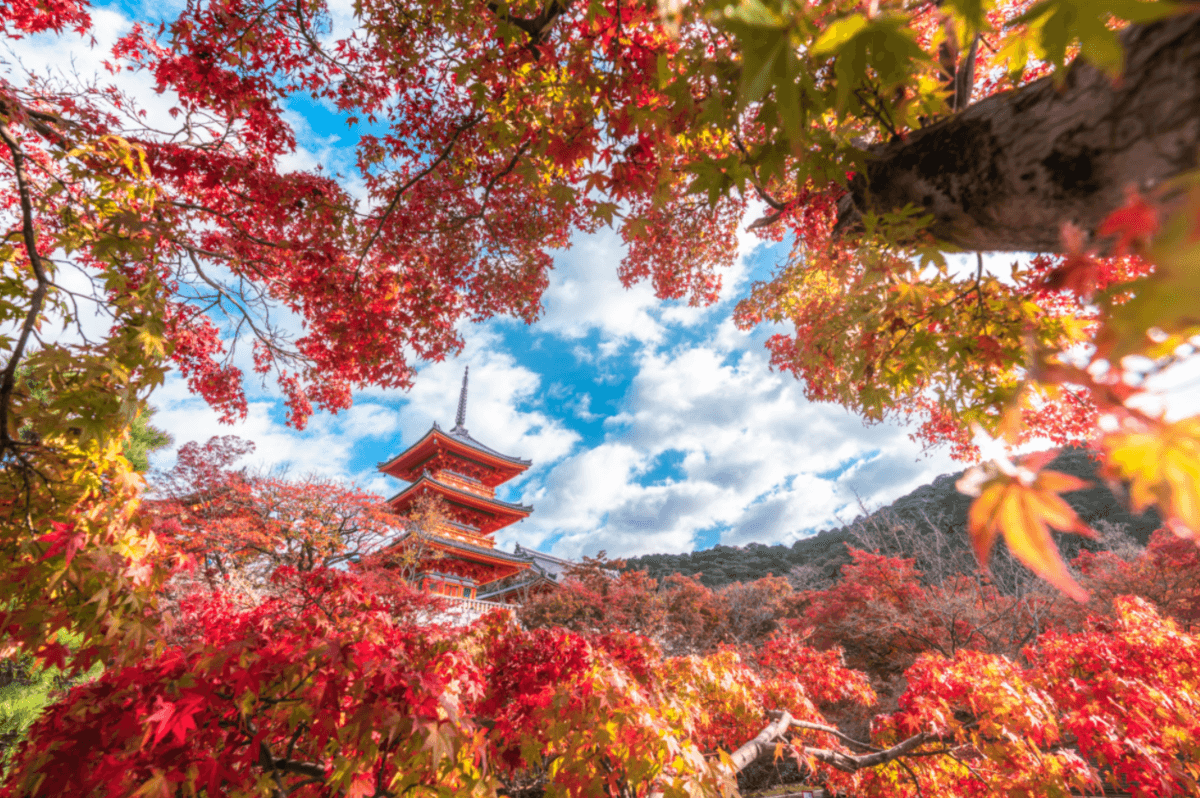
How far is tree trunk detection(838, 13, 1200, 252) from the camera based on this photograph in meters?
0.90

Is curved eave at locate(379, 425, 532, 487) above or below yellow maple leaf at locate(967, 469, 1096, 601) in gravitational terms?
above

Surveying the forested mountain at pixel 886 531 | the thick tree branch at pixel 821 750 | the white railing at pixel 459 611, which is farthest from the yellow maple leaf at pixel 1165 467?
the forested mountain at pixel 886 531

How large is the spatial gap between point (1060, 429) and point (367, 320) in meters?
7.79

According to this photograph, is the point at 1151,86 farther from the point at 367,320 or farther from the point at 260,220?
the point at 260,220

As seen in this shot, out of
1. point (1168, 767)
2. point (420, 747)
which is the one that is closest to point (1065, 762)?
point (1168, 767)

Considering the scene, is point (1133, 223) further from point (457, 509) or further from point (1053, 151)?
point (457, 509)

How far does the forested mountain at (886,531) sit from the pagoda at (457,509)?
9.33m

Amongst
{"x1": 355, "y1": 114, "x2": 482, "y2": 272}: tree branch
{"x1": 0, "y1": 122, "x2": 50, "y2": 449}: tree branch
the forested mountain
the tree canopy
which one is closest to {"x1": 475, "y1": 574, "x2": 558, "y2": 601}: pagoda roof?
the forested mountain

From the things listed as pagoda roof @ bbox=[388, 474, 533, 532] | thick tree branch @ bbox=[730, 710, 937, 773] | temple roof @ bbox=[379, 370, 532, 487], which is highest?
temple roof @ bbox=[379, 370, 532, 487]

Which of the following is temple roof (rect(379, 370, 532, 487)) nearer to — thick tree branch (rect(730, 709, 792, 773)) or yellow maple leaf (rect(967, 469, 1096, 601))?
thick tree branch (rect(730, 709, 792, 773))

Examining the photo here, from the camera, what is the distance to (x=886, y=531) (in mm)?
23031

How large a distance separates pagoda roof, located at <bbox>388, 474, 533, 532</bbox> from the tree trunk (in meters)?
18.0

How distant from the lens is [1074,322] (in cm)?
200

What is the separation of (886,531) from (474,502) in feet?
62.7
